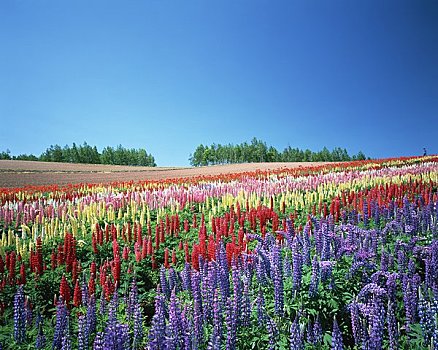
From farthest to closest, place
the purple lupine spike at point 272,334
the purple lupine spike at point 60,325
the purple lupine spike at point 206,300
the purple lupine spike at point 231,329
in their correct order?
the purple lupine spike at point 206,300 < the purple lupine spike at point 60,325 < the purple lupine spike at point 231,329 < the purple lupine spike at point 272,334

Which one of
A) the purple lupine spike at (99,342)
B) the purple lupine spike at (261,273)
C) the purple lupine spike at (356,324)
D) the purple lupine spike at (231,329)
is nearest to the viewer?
the purple lupine spike at (99,342)

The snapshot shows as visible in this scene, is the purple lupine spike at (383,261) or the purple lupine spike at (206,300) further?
the purple lupine spike at (383,261)

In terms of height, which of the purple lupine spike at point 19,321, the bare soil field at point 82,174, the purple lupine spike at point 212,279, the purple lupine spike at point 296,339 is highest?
the bare soil field at point 82,174

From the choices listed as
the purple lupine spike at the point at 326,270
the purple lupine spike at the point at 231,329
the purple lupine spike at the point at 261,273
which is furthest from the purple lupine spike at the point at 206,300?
the purple lupine spike at the point at 326,270

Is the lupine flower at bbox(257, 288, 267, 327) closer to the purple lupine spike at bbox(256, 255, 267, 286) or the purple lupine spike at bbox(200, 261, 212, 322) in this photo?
the purple lupine spike at bbox(200, 261, 212, 322)

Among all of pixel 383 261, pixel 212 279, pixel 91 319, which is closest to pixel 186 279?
pixel 212 279

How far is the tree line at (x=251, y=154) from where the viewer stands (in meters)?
119

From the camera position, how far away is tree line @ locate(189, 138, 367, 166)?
119m

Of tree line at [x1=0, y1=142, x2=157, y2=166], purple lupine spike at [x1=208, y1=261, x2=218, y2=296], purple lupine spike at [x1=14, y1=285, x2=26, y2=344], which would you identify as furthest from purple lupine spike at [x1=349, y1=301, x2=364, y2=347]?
tree line at [x1=0, y1=142, x2=157, y2=166]

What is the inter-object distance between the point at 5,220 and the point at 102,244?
4933 millimetres

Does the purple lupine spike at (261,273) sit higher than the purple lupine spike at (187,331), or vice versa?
the purple lupine spike at (261,273)

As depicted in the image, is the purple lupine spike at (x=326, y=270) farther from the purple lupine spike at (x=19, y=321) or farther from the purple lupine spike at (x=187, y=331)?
the purple lupine spike at (x=19, y=321)

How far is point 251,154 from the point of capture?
119 meters

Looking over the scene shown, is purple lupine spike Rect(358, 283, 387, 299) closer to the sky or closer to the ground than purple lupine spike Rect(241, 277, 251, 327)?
closer to the sky
